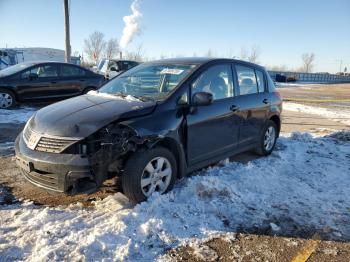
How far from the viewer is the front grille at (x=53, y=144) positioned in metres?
3.65

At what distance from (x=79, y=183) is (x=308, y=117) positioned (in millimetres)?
10377

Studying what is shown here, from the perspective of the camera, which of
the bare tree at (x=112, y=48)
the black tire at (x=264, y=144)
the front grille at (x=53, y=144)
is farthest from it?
the bare tree at (x=112, y=48)

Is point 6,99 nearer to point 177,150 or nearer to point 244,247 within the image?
point 177,150

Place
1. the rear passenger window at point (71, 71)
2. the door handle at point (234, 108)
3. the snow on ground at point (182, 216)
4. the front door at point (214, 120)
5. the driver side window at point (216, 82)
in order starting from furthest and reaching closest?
the rear passenger window at point (71, 71), the door handle at point (234, 108), the driver side window at point (216, 82), the front door at point (214, 120), the snow on ground at point (182, 216)

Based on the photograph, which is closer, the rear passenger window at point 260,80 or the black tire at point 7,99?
the rear passenger window at point 260,80

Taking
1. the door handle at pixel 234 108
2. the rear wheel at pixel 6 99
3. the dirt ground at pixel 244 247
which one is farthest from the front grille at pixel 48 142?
the rear wheel at pixel 6 99

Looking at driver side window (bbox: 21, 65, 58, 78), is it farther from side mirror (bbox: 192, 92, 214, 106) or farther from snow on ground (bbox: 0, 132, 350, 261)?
side mirror (bbox: 192, 92, 214, 106)

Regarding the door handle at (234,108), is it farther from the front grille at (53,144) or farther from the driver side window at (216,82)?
the front grille at (53,144)

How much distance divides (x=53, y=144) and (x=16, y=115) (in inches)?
272

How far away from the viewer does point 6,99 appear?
10773 millimetres

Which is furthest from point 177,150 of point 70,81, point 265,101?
point 70,81

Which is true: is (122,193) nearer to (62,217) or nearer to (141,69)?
(62,217)

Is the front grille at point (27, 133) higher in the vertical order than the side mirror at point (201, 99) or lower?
lower

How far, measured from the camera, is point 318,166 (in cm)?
602
